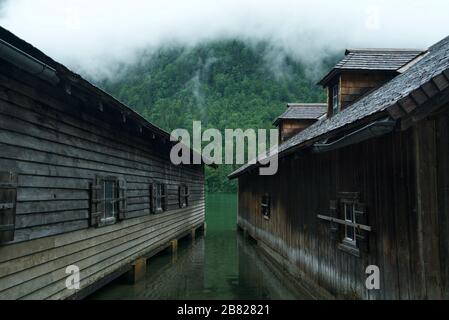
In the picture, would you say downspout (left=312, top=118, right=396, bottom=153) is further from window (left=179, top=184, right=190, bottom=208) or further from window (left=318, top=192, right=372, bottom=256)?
window (left=179, top=184, right=190, bottom=208)

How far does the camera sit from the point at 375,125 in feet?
16.0

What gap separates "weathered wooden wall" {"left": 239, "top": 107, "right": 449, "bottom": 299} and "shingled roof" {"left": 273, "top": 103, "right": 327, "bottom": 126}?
8.61m

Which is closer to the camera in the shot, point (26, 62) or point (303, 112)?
point (26, 62)

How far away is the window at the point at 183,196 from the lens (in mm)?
17667

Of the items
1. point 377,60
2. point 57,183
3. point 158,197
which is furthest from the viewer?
point 158,197

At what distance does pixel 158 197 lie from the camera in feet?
46.1

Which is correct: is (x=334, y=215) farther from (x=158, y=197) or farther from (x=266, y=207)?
(x=158, y=197)

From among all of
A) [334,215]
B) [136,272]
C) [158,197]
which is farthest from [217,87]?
[334,215]

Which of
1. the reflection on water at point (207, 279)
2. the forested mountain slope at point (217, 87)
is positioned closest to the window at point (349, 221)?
the reflection on water at point (207, 279)

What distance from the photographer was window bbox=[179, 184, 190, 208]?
17667mm

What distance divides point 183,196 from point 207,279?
7368 millimetres

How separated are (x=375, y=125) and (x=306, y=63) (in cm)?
18205

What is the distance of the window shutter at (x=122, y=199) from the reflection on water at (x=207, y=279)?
1.92 metres

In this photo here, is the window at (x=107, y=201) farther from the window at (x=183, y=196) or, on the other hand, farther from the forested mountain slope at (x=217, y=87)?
the forested mountain slope at (x=217, y=87)
